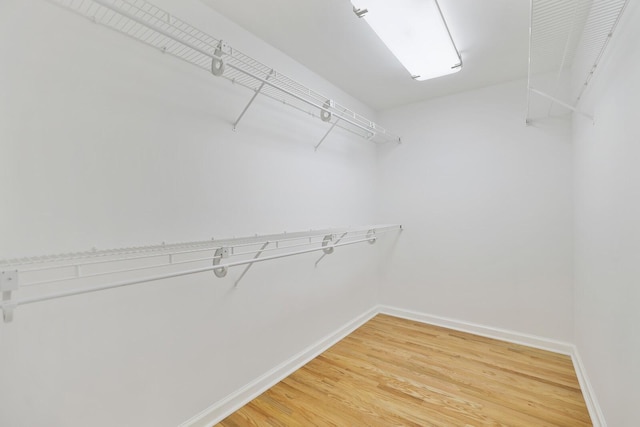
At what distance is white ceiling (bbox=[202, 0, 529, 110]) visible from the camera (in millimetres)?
1620

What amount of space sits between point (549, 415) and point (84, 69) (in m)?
2.93

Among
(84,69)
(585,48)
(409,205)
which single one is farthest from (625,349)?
(84,69)

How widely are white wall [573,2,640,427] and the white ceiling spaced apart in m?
0.62

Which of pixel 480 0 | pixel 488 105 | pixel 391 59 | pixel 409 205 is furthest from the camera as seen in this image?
pixel 409 205

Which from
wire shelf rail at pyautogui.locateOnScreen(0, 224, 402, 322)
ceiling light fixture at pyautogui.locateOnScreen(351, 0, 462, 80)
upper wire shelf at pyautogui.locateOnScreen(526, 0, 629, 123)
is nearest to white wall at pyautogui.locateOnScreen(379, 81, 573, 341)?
upper wire shelf at pyautogui.locateOnScreen(526, 0, 629, 123)

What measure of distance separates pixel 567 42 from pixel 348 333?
256cm

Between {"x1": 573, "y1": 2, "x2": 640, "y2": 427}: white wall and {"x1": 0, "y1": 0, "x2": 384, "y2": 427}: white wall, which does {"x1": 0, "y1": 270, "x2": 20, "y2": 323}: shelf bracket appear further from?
{"x1": 573, "y1": 2, "x2": 640, "y2": 427}: white wall

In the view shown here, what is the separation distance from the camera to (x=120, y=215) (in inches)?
49.7

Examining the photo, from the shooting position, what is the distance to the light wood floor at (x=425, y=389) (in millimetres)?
1628

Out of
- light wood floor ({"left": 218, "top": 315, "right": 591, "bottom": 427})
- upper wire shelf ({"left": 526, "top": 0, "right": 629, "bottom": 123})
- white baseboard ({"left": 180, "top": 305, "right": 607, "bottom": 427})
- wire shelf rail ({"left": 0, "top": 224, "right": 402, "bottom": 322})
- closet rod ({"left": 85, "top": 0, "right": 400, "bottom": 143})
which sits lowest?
light wood floor ({"left": 218, "top": 315, "right": 591, "bottom": 427})

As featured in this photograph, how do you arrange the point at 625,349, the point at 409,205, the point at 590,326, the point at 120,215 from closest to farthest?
1. the point at 625,349
2. the point at 120,215
3. the point at 590,326
4. the point at 409,205

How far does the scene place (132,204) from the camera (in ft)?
4.27

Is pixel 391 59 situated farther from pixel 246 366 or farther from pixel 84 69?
Answer: pixel 246 366

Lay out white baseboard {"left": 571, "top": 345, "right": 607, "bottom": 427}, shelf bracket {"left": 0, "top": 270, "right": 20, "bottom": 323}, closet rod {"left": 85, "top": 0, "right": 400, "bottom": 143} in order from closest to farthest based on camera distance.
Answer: shelf bracket {"left": 0, "top": 270, "right": 20, "bottom": 323} → closet rod {"left": 85, "top": 0, "right": 400, "bottom": 143} → white baseboard {"left": 571, "top": 345, "right": 607, "bottom": 427}
